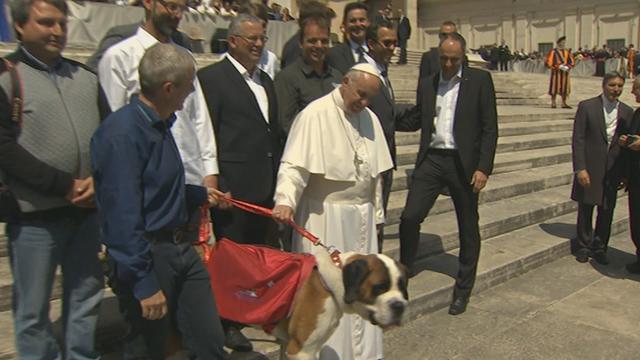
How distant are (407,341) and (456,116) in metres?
1.94

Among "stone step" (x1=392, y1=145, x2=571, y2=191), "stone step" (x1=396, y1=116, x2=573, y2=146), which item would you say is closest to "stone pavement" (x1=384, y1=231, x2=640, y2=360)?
"stone step" (x1=392, y1=145, x2=571, y2=191)

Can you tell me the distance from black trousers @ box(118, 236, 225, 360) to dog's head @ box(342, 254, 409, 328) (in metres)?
0.72

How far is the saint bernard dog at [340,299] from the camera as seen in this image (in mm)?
3115

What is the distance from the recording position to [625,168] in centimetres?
670

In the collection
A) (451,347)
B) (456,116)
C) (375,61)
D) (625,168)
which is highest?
(375,61)

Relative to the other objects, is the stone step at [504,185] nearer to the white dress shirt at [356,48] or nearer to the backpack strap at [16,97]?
the white dress shirt at [356,48]

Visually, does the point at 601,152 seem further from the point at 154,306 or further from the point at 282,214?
the point at 154,306

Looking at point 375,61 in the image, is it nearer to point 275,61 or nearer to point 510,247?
point 275,61

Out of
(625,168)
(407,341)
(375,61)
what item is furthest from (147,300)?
(625,168)

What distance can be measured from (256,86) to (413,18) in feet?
134

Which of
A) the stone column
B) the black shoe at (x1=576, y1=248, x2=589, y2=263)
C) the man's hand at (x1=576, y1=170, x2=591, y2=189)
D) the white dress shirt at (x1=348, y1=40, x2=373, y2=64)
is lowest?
the black shoe at (x1=576, y1=248, x2=589, y2=263)

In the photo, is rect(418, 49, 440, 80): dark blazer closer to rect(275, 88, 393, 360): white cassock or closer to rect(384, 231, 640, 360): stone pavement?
rect(384, 231, 640, 360): stone pavement

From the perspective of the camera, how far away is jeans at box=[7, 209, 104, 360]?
2891 millimetres

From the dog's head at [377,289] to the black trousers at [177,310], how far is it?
0.72m
